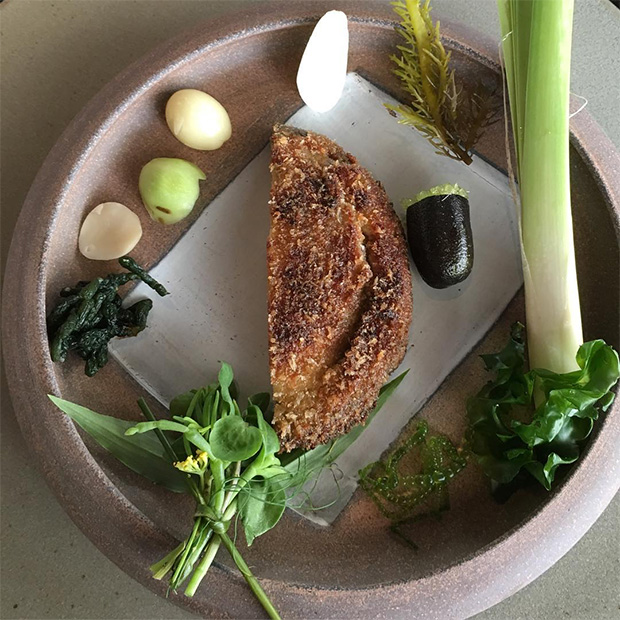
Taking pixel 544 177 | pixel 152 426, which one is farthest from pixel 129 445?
pixel 544 177

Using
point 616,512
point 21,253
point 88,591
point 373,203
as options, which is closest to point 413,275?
point 373,203

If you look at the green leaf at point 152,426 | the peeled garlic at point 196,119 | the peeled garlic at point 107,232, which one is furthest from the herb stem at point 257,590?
the peeled garlic at point 196,119

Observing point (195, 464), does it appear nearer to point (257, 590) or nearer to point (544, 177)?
point (257, 590)

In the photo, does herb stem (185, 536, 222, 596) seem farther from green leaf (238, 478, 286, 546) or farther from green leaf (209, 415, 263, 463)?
green leaf (209, 415, 263, 463)

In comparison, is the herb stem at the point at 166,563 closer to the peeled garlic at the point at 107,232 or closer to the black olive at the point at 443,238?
the peeled garlic at the point at 107,232

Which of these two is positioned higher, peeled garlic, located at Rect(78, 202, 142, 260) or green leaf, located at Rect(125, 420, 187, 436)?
peeled garlic, located at Rect(78, 202, 142, 260)

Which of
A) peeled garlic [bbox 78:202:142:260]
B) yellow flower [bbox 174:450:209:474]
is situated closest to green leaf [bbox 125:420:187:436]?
yellow flower [bbox 174:450:209:474]

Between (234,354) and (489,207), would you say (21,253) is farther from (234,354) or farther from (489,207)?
(489,207)
